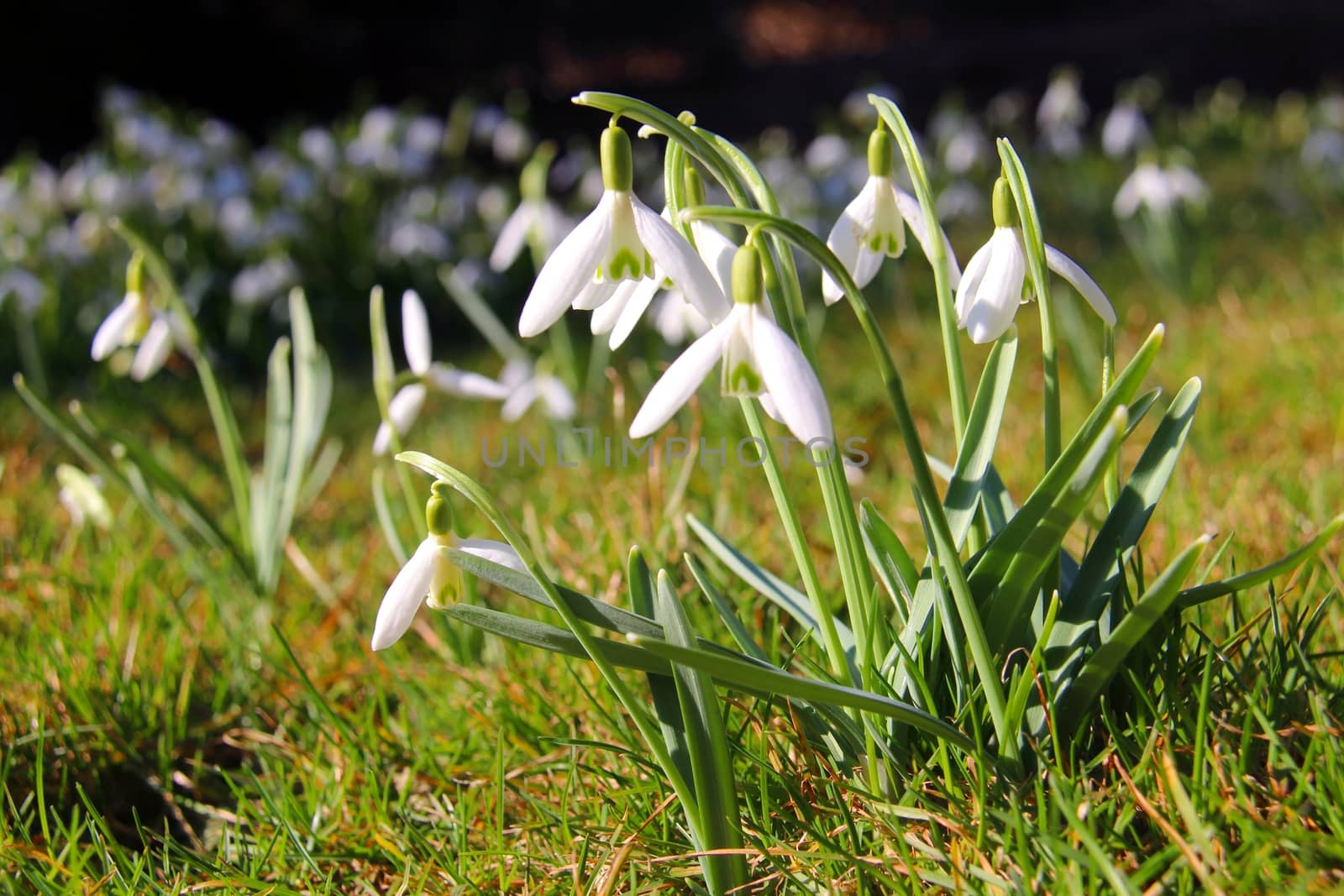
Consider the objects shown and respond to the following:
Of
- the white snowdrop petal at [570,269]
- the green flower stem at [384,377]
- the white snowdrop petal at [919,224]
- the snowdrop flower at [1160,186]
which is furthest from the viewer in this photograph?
the snowdrop flower at [1160,186]

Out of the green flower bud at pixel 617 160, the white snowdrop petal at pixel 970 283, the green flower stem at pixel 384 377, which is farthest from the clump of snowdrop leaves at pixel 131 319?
the white snowdrop petal at pixel 970 283

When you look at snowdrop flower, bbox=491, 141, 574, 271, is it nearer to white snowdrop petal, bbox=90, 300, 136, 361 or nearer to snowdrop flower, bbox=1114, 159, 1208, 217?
white snowdrop petal, bbox=90, 300, 136, 361

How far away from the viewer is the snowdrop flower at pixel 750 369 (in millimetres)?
792

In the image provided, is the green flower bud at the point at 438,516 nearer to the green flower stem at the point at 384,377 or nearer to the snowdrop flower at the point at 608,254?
the snowdrop flower at the point at 608,254

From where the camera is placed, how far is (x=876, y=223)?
39.8 inches

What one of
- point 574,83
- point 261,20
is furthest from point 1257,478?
point 574,83

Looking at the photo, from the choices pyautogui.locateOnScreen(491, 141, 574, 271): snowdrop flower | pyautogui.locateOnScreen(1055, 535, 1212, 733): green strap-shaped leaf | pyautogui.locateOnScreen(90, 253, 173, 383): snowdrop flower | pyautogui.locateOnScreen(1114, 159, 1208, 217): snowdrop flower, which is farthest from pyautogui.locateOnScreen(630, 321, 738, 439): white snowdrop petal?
pyautogui.locateOnScreen(1114, 159, 1208, 217): snowdrop flower

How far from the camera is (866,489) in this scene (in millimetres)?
2143

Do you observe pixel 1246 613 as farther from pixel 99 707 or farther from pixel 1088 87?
pixel 1088 87

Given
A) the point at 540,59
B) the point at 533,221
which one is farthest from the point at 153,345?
the point at 540,59

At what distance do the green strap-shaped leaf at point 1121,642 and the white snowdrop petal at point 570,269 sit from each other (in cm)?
50

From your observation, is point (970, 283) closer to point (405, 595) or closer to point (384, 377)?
point (405, 595)

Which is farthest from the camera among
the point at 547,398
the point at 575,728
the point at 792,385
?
the point at 547,398

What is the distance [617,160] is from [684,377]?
0.66ft
